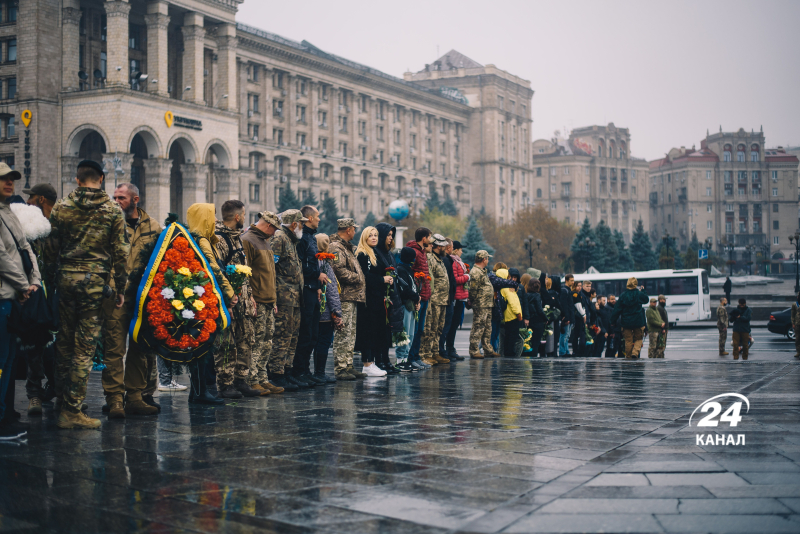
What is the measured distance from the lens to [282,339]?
9695mm

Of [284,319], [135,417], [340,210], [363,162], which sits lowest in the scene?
[135,417]

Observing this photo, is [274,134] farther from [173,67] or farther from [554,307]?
[554,307]

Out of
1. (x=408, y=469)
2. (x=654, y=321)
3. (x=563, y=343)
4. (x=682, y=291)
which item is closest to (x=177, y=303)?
(x=408, y=469)

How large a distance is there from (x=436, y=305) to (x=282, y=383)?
4353mm

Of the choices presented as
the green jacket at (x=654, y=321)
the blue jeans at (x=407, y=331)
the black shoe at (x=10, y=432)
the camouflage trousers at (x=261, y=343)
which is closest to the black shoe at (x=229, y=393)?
the camouflage trousers at (x=261, y=343)

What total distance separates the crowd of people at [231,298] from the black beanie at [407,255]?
0.08 feet

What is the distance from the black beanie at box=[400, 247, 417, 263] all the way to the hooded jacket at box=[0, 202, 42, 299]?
19.6ft

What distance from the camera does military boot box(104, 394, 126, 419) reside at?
7.39 metres

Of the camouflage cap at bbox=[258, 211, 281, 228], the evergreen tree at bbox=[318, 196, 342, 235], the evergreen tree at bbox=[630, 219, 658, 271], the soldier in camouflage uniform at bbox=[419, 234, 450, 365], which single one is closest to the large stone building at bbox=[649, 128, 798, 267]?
the evergreen tree at bbox=[630, 219, 658, 271]

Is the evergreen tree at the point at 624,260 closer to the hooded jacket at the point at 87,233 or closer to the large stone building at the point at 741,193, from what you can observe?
the large stone building at the point at 741,193

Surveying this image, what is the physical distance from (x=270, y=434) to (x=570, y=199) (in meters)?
140

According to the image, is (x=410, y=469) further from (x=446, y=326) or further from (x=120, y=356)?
(x=446, y=326)

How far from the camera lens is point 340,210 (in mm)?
85750

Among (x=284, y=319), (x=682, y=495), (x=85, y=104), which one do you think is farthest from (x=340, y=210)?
(x=682, y=495)
